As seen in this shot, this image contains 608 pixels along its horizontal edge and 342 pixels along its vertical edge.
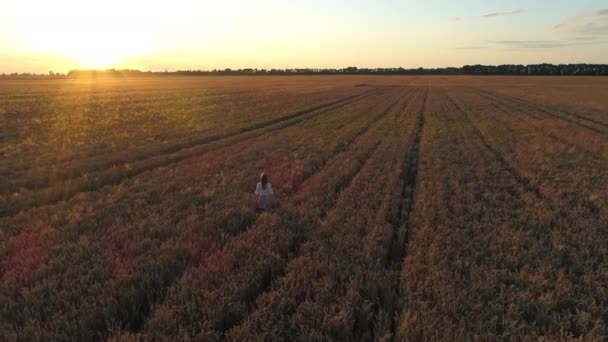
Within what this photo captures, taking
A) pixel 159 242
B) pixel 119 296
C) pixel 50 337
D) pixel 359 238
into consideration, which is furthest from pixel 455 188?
pixel 50 337

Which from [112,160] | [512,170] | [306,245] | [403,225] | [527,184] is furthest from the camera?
[112,160]

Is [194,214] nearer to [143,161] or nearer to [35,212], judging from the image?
[35,212]

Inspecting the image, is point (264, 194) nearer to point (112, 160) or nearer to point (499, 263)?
point (499, 263)

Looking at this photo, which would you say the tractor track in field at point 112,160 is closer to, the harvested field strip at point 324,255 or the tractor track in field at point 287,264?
the tractor track in field at point 287,264

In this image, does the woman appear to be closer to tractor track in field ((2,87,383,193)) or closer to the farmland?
the farmland

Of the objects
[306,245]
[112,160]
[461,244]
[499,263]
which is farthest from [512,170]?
[112,160]

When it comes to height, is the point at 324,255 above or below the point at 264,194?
below

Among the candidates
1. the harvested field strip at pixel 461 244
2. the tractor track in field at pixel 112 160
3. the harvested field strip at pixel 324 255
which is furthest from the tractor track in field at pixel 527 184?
the tractor track in field at pixel 112 160

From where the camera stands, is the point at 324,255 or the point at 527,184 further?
the point at 527,184

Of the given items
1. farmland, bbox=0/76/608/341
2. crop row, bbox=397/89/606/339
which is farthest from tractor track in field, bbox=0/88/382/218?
crop row, bbox=397/89/606/339
